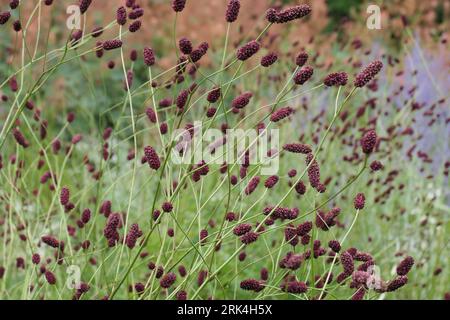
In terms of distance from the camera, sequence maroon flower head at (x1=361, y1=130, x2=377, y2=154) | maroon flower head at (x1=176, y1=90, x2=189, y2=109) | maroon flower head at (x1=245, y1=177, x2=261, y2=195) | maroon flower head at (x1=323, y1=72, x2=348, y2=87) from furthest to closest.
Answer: maroon flower head at (x1=245, y1=177, x2=261, y2=195) < maroon flower head at (x1=176, y1=90, x2=189, y2=109) < maroon flower head at (x1=323, y1=72, x2=348, y2=87) < maroon flower head at (x1=361, y1=130, x2=377, y2=154)

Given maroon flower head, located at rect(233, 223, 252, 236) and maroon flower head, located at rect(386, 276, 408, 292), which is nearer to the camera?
maroon flower head, located at rect(386, 276, 408, 292)

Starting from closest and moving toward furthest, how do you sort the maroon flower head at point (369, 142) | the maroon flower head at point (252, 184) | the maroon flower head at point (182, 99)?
the maroon flower head at point (369, 142) → the maroon flower head at point (182, 99) → the maroon flower head at point (252, 184)

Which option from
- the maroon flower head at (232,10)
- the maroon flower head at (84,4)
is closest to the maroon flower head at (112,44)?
the maroon flower head at (84,4)

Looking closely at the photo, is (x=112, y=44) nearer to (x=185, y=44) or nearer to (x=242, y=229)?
(x=185, y=44)

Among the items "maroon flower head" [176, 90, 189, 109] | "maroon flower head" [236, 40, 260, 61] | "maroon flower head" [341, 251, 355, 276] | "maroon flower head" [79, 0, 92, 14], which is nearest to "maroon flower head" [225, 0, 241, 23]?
"maroon flower head" [236, 40, 260, 61]

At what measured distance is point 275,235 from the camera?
304cm

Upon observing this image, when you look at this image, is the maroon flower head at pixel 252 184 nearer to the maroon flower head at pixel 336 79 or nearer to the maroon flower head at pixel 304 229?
the maroon flower head at pixel 304 229

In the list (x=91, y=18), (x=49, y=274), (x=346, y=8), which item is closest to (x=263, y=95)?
(x=91, y=18)

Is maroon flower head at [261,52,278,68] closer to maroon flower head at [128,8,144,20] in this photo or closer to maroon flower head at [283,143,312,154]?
maroon flower head at [283,143,312,154]

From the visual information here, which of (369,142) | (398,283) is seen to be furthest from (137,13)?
(398,283)

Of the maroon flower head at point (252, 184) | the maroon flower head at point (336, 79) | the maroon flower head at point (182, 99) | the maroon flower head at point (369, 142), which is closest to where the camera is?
the maroon flower head at point (369, 142)

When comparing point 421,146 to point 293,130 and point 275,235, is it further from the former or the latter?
point 275,235

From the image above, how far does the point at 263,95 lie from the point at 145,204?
1527 millimetres
